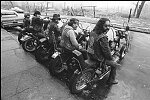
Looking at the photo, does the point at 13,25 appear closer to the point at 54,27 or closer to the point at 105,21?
the point at 54,27

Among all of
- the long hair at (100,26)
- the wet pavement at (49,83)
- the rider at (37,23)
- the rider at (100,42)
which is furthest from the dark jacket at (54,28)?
the long hair at (100,26)

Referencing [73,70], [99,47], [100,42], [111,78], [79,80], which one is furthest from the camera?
[111,78]

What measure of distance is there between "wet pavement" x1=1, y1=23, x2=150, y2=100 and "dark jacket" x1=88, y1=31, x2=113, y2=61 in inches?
43.1

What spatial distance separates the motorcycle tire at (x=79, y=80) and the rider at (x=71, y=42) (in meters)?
0.24

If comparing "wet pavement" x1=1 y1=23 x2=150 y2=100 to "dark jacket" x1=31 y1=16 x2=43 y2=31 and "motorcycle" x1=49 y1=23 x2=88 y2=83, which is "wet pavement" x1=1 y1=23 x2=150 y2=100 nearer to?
"motorcycle" x1=49 y1=23 x2=88 y2=83

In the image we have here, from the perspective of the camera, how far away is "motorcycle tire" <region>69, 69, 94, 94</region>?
3.03 metres

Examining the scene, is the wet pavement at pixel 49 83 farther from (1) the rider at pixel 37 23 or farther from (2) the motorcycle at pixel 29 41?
(1) the rider at pixel 37 23

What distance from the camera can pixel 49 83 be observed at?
3.67m

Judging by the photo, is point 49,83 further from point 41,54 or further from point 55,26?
point 55,26

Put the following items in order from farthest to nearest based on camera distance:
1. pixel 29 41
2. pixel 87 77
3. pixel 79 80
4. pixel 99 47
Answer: pixel 29 41 < pixel 87 77 < pixel 79 80 < pixel 99 47

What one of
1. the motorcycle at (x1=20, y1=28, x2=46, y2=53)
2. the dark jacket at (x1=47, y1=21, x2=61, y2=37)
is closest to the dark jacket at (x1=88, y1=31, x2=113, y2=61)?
the dark jacket at (x1=47, y1=21, x2=61, y2=37)

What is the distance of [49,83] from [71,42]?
4.83 feet

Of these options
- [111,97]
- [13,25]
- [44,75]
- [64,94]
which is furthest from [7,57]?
[13,25]

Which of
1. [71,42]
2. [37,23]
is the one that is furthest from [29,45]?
[71,42]
